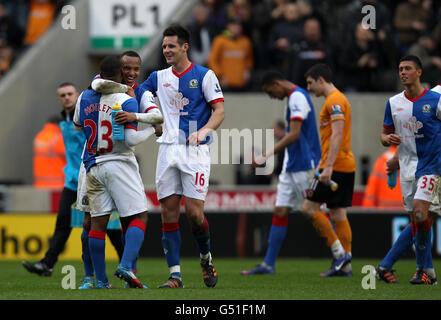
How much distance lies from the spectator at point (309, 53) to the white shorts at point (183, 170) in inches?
291

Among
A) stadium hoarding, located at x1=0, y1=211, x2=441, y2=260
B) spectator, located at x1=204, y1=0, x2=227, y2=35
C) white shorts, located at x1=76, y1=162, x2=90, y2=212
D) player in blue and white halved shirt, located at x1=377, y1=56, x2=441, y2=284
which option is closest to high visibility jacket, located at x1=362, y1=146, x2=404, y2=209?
stadium hoarding, located at x1=0, y1=211, x2=441, y2=260

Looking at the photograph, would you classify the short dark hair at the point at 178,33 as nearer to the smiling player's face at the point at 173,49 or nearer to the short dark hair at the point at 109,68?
the smiling player's face at the point at 173,49

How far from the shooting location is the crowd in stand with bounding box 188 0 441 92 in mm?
15859

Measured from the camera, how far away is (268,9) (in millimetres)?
17812

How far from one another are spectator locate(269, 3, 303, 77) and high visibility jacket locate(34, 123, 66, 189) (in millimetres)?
4093

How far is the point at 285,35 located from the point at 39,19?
5777mm

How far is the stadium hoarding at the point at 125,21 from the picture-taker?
19281mm

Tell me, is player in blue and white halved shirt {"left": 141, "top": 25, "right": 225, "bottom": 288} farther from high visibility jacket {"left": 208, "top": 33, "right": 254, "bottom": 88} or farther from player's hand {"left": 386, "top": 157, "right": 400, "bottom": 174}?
high visibility jacket {"left": 208, "top": 33, "right": 254, "bottom": 88}

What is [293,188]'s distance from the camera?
11.0 m

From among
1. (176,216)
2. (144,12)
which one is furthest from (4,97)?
(176,216)

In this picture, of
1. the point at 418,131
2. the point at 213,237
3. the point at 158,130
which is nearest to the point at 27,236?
the point at 213,237

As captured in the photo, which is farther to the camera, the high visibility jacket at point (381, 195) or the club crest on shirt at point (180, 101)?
the high visibility jacket at point (381, 195)

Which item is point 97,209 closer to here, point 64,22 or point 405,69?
point 405,69
